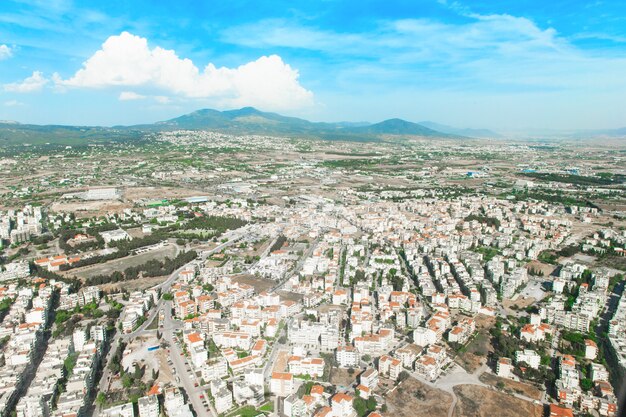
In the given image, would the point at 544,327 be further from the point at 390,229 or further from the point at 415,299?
the point at 390,229

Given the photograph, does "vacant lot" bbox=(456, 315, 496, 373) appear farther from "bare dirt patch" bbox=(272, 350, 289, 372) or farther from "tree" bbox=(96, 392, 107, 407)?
"tree" bbox=(96, 392, 107, 407)

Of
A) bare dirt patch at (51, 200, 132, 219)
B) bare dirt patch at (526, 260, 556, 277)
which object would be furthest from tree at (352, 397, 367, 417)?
bare dirt patch at (51, 200, 132, 219)

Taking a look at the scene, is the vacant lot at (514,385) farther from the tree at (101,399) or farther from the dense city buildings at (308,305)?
the tree at (101,399)

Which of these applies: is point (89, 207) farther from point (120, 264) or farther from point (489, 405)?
point (489, 405)

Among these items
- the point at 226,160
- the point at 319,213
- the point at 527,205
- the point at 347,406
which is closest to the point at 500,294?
the point at 347,406

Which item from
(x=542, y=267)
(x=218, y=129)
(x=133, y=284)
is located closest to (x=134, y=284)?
(x=133, y=284)

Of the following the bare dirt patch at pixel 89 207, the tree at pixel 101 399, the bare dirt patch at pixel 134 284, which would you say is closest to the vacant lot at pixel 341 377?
the tree at pixel 101 399
